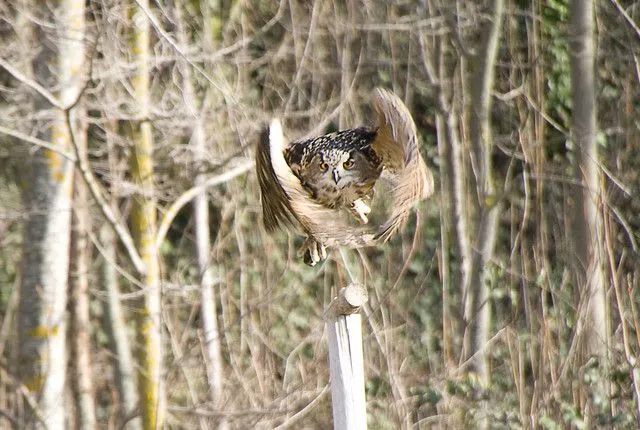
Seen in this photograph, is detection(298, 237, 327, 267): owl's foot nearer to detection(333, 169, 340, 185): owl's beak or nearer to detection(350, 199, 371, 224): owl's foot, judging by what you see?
detection(350, 199, 371, 224): owl's foot

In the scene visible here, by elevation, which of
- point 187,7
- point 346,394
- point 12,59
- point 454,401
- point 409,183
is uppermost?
point 187,7

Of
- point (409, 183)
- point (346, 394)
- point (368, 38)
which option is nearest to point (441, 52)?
point (368, 38)

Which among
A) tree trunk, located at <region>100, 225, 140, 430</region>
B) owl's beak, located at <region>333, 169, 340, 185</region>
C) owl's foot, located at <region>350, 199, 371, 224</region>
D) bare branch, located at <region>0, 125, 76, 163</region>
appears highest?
bare branch, located at <region>0, 125, 76, 163</region>

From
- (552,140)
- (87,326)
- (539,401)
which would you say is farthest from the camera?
(87,326)

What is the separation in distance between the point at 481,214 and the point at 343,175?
2.75 m

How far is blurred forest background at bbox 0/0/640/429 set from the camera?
4.84 meters

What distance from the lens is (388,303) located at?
6543mm

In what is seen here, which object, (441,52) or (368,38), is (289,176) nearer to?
(441,52)

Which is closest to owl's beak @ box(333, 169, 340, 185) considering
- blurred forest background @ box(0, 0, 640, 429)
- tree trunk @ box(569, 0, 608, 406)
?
blurred forest background @ box(0, 0, 640, 429)

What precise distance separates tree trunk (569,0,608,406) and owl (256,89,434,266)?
1.54 metres

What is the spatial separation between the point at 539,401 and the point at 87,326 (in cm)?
474

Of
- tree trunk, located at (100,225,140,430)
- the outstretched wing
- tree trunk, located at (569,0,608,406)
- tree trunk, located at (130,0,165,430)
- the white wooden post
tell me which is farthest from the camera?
tree trunk, located at (100,225,140,430)

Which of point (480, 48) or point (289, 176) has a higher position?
point (480, 48)

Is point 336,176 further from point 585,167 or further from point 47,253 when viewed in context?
point 47,253
